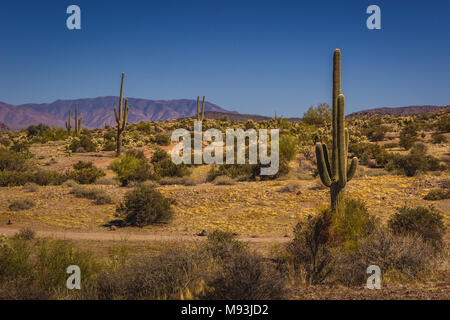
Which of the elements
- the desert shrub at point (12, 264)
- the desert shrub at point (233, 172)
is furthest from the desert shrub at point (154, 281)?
the desert shrub at point (233, 172)

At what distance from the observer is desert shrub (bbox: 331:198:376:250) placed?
8.33 metres

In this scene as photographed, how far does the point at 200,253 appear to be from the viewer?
24.4ft

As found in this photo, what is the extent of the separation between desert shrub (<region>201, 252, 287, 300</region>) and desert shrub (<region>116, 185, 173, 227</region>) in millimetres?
8054

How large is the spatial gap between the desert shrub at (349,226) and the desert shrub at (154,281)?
3443mm

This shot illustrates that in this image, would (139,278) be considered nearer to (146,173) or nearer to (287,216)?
(287,216)

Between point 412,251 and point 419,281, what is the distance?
75 centimetres

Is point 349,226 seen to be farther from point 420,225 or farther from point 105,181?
point 105,181

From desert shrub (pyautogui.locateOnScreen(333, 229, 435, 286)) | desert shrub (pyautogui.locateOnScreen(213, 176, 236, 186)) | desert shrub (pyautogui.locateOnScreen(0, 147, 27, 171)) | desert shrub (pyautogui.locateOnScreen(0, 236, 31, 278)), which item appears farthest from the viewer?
desert shrub (pyautogui.locateOnScreen(0, 147, 27, 171))

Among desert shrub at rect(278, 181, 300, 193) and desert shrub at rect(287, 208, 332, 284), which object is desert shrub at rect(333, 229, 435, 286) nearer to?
desert shrub at rect(287, 208, 332, 284)

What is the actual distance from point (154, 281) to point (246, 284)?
4.76 ft

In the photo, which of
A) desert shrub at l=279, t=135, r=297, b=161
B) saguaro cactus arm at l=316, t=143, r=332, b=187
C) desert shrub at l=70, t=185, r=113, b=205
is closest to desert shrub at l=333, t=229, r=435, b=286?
saguaro cactus arm at l=316, t=143, r=332, b=187

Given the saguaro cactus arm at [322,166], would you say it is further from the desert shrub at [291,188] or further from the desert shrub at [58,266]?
the desert shrub at [291,188]

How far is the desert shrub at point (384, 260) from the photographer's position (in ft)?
23.1

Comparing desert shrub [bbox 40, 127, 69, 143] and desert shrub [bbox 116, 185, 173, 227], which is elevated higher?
desert shrub [bbox 40, 127, 69, 143]
